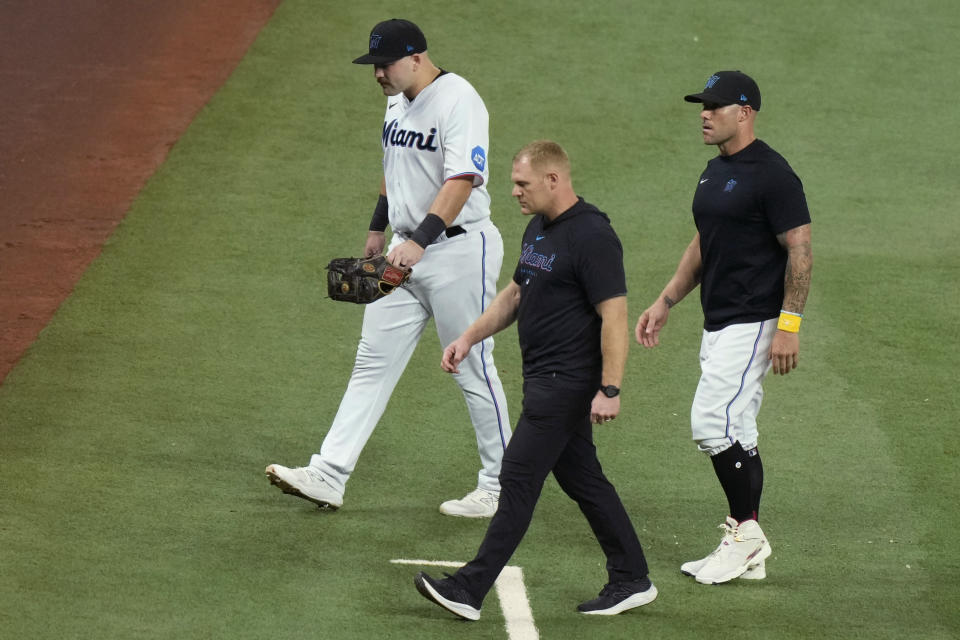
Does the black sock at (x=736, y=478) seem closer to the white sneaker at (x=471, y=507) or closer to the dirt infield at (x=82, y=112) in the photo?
the white sneaker at (x=471, y=507)

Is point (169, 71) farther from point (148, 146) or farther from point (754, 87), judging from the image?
point (754, 87)

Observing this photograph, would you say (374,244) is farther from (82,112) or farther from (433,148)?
(82,112)

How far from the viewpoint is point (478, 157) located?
620 centimetres

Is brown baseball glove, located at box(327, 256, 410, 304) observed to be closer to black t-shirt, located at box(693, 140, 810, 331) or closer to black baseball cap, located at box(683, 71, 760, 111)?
black t-shirt, located at box(693, 140, 810, 331)

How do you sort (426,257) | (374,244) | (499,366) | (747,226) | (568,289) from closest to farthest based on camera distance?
(568,289), (747,226), (426,257), (374,244), (499,366)

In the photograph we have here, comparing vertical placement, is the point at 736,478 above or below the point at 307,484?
above

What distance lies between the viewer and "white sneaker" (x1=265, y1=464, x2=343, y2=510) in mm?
6223

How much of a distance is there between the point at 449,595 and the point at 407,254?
1562 millimetres

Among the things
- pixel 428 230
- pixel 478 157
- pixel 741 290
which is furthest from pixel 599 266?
pixel 478 157

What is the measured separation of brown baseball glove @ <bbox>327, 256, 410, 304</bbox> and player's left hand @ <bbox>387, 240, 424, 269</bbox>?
5 centimetres

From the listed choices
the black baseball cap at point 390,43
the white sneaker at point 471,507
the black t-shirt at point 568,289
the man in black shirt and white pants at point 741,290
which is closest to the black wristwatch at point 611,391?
the black t-shirt at point 568,289

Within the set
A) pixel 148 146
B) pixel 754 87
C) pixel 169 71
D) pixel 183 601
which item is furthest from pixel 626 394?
pixel 169 71

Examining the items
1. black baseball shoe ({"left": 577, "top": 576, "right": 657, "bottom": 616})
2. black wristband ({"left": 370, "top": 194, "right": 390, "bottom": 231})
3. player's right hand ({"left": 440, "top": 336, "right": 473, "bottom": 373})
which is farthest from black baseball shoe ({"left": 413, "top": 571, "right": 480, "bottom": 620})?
black wristband ({"left": 370, "top": 194, "right": 390, "bottom": 231})

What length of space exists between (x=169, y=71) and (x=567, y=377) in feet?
28.1
